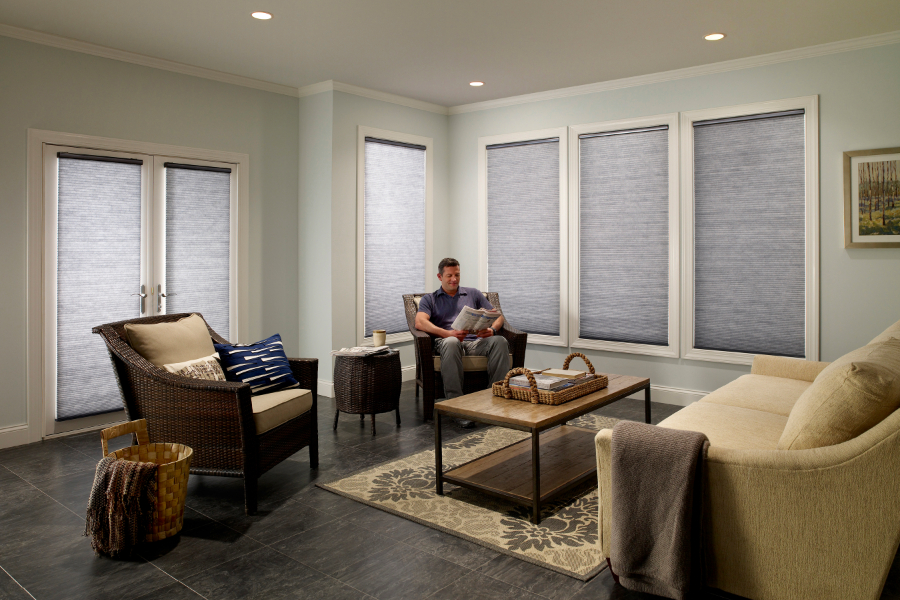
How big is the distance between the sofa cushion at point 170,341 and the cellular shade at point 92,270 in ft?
4.09

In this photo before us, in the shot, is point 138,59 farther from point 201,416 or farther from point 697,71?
point 697,71

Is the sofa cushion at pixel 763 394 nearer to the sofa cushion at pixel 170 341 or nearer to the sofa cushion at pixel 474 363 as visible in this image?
the sofa cushion at pixel 474 363

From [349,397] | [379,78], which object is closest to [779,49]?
[379,78]

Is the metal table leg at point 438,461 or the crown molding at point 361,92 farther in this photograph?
the crown molding at point 361,92

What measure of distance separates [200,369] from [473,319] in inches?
80.3

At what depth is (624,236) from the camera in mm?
5273

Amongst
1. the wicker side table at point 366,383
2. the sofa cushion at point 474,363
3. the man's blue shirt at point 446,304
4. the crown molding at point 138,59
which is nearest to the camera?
the crown molding at point 138,59

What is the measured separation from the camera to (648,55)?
4.57 metres

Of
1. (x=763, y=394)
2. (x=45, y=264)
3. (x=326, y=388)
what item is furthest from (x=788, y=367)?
(x=45, y=264)

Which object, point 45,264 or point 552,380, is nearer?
point 552,380

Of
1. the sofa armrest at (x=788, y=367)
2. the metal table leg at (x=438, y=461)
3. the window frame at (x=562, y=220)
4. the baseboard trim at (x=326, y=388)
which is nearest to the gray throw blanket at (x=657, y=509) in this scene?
the metal table leg at (x=438, y=461)

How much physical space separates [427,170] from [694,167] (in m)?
2.43

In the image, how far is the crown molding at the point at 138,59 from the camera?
3975mm

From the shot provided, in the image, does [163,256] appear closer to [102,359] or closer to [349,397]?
[102,359]
